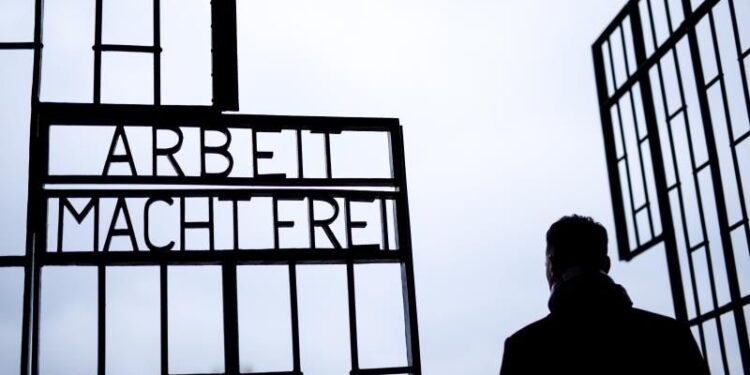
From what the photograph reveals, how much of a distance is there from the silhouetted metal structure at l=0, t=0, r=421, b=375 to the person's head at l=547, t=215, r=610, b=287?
3.36 metres

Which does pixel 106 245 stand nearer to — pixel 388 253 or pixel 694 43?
pixel 388 253

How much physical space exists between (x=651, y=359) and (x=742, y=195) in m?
5.64

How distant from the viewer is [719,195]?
330 inches

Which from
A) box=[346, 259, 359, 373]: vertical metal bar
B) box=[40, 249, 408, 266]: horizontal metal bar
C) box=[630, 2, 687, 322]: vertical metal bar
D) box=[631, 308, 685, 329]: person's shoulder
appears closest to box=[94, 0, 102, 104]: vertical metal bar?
box=[40, 249, 408, 266]: horizontal metal bar

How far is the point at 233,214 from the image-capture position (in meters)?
6.25

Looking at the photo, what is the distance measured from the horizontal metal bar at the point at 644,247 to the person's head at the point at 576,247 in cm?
708

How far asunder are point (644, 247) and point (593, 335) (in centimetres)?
758

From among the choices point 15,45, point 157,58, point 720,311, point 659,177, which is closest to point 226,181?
point 157,58

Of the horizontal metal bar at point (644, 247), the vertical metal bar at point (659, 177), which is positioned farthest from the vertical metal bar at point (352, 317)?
the horizontal metal bar at point (644, 247)

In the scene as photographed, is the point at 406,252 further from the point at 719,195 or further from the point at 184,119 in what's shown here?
the point at 719,195

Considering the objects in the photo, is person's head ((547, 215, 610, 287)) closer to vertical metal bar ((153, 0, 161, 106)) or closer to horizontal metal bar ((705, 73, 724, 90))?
vertical metal bar ((153, 0, 161, 106))

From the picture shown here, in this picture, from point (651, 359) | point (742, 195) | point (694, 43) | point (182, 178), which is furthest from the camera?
point (694, 43)

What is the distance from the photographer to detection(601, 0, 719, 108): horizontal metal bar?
8625mm

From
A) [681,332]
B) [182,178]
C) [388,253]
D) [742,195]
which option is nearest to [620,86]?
[742,195]
